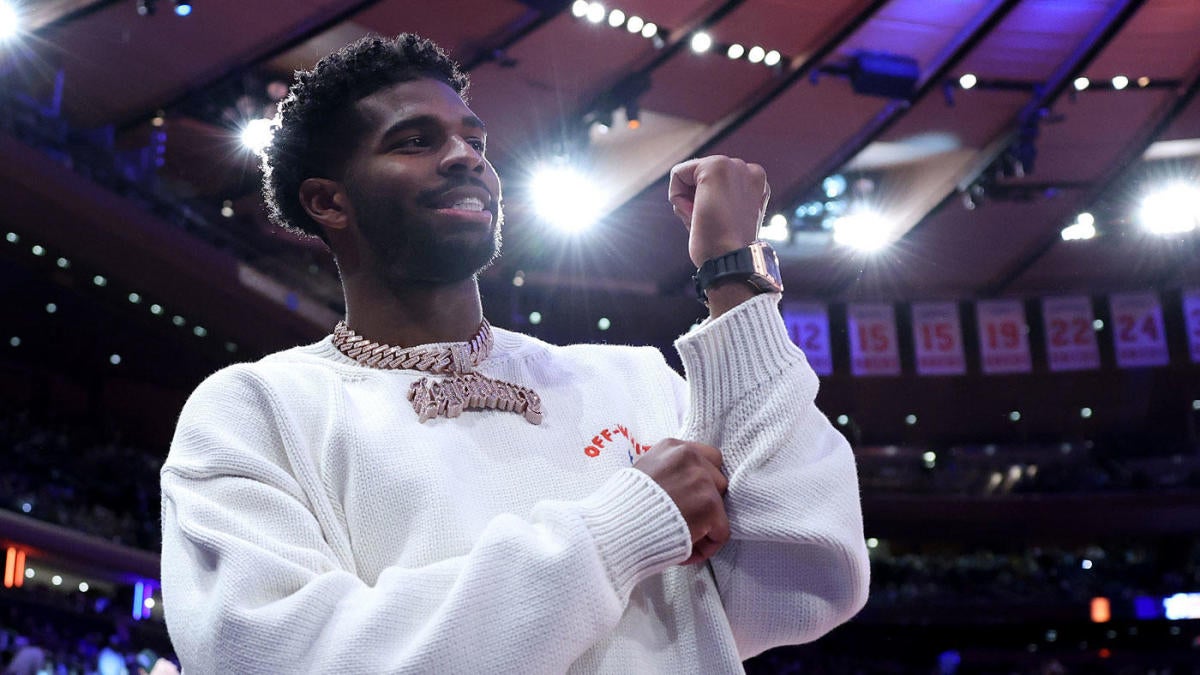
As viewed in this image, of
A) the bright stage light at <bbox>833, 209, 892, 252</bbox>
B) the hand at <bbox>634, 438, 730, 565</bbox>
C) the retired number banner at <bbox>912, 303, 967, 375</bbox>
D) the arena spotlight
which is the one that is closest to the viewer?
the hand at <bbox>634, 438, 730, 565</bbox>

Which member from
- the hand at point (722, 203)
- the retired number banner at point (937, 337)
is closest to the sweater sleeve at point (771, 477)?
the hand at point (722, 203)

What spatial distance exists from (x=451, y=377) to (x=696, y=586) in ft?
1.41

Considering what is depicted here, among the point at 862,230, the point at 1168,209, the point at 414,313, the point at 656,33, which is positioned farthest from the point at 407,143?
the point at 1168,209

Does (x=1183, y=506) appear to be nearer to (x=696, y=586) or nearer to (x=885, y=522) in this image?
(x=885, y=522)

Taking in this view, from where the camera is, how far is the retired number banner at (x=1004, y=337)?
61.5 feet

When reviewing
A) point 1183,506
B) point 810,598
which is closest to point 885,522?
point 1183,506

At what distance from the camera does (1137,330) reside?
739 inches

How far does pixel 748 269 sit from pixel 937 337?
17.7 m

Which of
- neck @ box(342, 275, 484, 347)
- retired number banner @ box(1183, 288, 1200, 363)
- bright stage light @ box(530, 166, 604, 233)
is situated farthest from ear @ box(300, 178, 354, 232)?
retired number banner @ box(1183, 288, 1200, 363)

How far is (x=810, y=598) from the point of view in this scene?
1.48m

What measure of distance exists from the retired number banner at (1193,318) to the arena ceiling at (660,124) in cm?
41

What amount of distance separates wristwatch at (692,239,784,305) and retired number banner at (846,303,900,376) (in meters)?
17.3

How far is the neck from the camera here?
1.68 meters

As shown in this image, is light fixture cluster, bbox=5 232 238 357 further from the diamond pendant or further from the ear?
the diamond pendant
